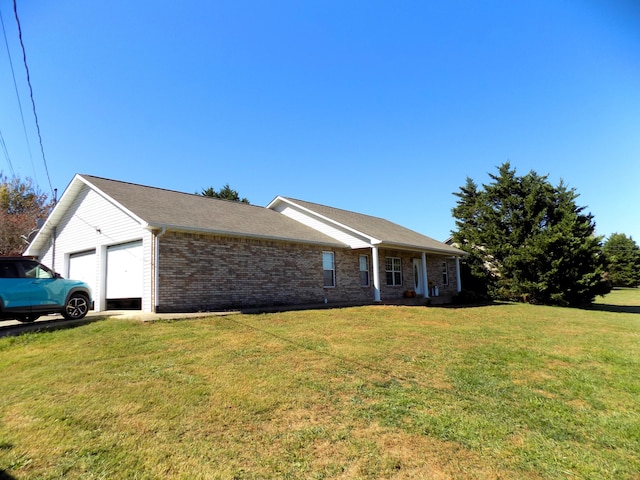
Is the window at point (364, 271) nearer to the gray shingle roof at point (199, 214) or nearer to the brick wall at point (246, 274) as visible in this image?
the brick wall at point (246, 274)

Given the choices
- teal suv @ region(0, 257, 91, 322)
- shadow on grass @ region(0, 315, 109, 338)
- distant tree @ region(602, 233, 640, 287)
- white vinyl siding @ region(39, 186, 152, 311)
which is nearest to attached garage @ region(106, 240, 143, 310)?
white vinyl siding @ region(39, 186, 152, 311)

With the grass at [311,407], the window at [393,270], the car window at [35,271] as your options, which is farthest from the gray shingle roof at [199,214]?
the grass at [311,407]

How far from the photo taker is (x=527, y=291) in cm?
2198

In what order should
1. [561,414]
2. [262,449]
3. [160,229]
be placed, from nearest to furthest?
[262,449] → [561,414] → [160,229]

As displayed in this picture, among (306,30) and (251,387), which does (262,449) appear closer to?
(251,387)

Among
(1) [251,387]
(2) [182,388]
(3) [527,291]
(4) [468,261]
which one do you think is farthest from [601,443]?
(4) [468,261]

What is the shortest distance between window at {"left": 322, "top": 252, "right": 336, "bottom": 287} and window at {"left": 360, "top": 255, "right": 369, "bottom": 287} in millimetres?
2094

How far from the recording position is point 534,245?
21250 mm

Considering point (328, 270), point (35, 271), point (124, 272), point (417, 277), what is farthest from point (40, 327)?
point (417, 277)

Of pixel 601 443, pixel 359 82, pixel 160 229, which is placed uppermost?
pixel 359 82

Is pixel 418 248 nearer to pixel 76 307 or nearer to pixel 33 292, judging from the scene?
pixel 76 307

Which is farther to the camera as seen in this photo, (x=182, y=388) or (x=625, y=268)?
(x=625, y=268)

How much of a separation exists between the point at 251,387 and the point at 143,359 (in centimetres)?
260

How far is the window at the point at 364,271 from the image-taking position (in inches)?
743
